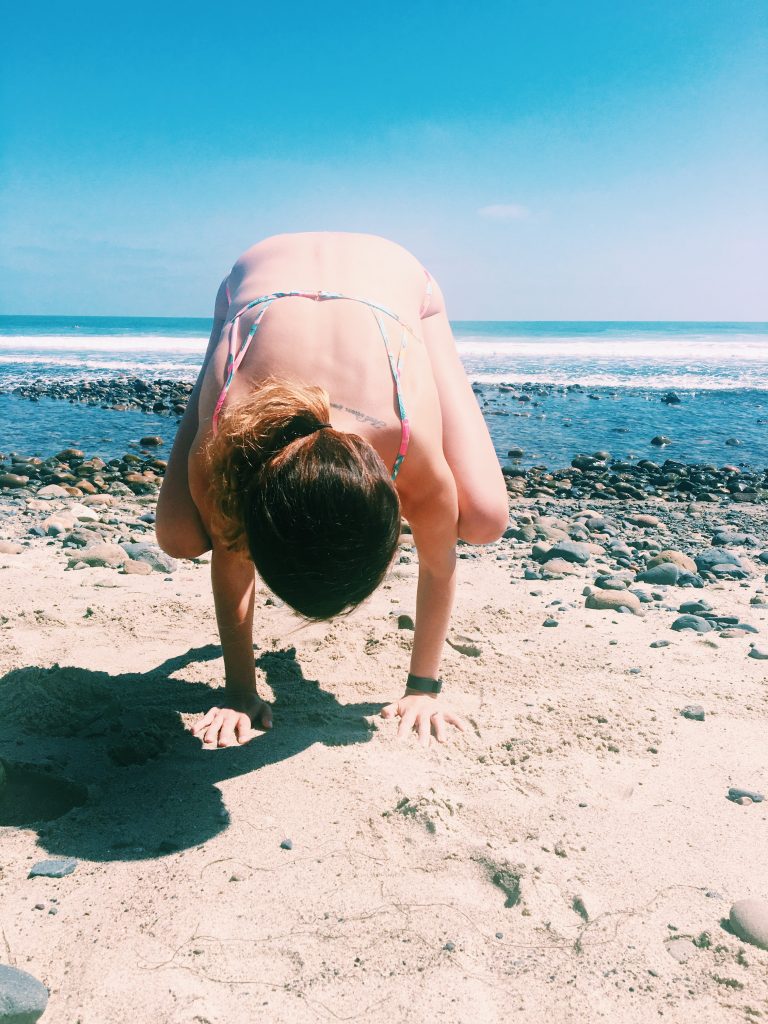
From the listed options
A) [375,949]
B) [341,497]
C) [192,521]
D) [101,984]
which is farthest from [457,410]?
[101,984]

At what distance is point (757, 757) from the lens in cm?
246

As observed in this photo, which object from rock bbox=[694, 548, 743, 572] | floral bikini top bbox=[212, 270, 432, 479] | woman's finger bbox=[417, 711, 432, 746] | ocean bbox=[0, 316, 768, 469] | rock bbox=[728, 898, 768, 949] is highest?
floral bikini top bbox=[212, 270, 432, 479]

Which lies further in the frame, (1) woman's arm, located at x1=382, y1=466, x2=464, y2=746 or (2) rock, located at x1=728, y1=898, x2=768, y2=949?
(1) woman's arm, located at x1=382, y1=466, x2=464, y2=746

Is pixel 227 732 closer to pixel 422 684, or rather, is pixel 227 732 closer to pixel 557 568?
pixel 422 684

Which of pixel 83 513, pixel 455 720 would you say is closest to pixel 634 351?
pixel 83 513

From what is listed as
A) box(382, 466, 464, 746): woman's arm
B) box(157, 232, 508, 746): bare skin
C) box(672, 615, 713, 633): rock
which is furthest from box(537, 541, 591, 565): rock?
box(382, 466, 464, 746): woman's arm

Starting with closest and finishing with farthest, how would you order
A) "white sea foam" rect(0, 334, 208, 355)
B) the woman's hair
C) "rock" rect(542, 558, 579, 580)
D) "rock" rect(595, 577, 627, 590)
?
the woman's hair
"rock" rect(595, 577, 627, 590)
"rock" rect(542, 558, 579, 580)
"white sea foam" rect(0, 334, 208, 355)

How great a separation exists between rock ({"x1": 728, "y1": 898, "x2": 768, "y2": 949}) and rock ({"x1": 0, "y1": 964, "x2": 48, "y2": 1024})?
1458mm

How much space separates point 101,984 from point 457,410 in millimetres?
2046

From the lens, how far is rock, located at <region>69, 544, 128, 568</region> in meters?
4.32

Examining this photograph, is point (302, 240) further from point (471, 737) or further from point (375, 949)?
point (375, 949)

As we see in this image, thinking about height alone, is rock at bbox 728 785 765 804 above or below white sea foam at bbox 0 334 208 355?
below

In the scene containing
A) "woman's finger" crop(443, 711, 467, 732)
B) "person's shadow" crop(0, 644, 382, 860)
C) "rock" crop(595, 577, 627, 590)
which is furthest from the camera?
"rock" crop(595, 577, 627, 590)

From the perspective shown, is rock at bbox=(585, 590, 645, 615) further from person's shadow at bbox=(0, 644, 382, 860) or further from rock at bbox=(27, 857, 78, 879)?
rock at bbox=(27, 857, 78, 879)
